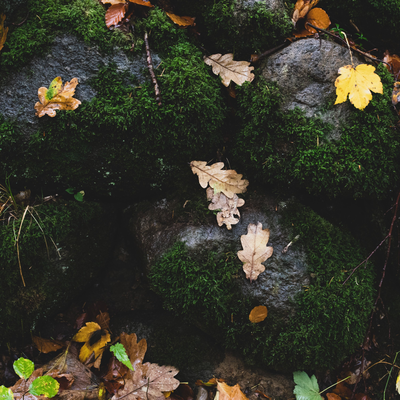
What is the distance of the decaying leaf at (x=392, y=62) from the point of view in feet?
8.04

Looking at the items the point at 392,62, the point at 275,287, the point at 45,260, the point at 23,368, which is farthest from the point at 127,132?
the point at 392,62

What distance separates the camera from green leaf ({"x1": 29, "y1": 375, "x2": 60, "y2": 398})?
1.88 meters

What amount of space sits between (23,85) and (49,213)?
98 centimetres

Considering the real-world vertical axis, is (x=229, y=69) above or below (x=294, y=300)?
above

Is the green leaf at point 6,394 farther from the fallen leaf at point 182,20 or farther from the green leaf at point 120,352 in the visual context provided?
the fallen leaf at point 182,20

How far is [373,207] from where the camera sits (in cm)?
253

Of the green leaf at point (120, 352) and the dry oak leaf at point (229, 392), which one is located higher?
Answer: the green leaf at point (120, 352)

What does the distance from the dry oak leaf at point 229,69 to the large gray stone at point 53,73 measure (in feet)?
2.25

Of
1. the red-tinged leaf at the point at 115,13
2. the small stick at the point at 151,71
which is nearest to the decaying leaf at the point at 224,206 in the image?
the small stick at the point at 151,71

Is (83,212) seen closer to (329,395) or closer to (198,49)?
(198,49)

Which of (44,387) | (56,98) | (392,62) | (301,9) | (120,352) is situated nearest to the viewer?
(44,387)

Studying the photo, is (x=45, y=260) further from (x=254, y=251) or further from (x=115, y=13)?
(x=115, y=13)

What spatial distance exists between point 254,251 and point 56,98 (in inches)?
74.1

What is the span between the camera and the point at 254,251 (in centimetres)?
229
